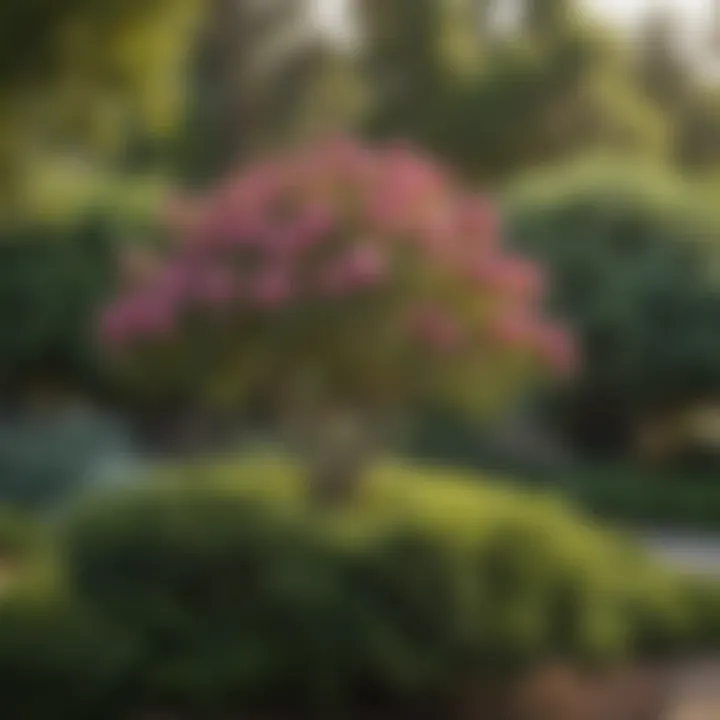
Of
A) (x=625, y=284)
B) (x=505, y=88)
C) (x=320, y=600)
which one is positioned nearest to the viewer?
(x=320, y=600)

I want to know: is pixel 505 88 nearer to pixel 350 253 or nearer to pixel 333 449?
pixel 350 253

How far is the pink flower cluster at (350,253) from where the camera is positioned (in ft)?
8.32

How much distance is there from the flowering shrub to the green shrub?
0.16 meters

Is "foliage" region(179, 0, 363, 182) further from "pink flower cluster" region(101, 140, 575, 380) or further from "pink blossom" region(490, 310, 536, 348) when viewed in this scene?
"pink blossom" region(490, 310, 536, 348)

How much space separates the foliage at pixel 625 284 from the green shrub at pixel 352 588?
22 cm

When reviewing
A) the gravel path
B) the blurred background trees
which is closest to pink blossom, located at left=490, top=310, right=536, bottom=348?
the blurred background trees

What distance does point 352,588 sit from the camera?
2.52 metres

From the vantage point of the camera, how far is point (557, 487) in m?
2.60

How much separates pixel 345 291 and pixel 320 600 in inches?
18.4

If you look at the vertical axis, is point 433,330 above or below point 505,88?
below

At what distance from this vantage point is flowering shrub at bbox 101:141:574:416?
2539 mm

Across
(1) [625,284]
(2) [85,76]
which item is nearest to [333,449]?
(1) [625,284]

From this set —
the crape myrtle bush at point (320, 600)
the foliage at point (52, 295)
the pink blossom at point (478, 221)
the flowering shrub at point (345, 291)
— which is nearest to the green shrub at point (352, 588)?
the crape myrtle bush at point (320, 600)

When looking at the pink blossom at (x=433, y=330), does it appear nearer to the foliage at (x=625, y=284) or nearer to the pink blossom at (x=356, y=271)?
the pink blossom at (x=356, y=271)
